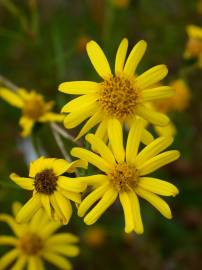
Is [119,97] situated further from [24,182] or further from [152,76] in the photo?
→ [24,182]

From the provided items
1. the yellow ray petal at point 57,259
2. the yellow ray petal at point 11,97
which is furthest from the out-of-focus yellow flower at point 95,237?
the yellow ray petal at point 11,97

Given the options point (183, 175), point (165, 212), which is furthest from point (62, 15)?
point (165, 212)

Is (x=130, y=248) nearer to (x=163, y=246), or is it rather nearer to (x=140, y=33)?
(x=163, y=246)

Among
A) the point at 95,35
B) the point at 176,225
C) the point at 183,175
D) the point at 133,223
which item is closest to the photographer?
the point at 133,223

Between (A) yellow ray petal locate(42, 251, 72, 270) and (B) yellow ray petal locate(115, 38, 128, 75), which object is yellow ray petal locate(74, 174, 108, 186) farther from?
(A) yellow ray petal locate(42, 251, 72, 270)

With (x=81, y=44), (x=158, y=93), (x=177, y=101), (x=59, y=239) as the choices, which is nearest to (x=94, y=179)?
(x=158, y=93)

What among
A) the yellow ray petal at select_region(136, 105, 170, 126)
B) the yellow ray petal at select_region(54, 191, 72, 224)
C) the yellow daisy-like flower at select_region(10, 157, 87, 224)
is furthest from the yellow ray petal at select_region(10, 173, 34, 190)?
the yellow ray petal at select_region(136, 105, 170, 126)
